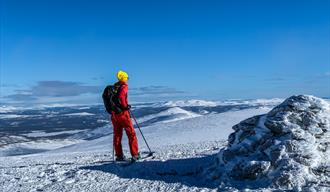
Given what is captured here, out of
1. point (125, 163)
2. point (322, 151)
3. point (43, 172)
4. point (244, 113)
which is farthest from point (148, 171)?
point (244, 113)

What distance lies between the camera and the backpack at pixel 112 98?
8.58 metres

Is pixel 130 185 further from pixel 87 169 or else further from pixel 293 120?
pixel 293 120

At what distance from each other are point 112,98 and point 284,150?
3922 mm

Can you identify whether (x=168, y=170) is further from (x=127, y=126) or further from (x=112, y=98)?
(x=112, y=98)

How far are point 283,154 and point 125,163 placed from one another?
344cm

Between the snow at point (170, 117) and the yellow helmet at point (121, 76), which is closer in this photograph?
the yellow helmet at point (121, 76)

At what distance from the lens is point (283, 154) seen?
6422mm

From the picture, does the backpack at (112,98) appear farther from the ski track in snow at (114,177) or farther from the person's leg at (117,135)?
the ski track in snow at (114,177)

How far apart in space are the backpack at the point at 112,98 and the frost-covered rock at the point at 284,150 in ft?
8.52

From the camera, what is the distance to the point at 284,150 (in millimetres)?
6473

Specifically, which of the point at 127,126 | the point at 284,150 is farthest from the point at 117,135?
the point at 284,150

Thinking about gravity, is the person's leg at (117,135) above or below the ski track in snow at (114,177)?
above

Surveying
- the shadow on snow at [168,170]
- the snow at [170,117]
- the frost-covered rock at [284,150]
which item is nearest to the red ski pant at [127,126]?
the shadow on snow at [168,170]

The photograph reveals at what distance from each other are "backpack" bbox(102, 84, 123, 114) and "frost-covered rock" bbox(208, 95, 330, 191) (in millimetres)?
2596
